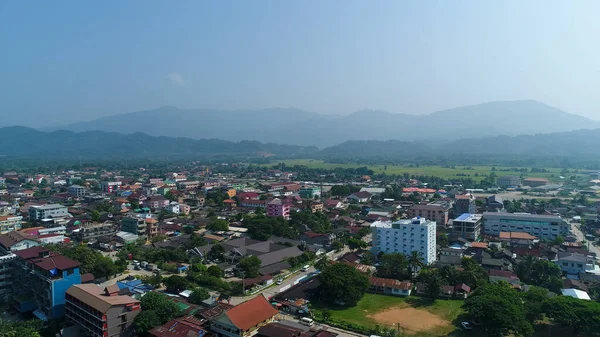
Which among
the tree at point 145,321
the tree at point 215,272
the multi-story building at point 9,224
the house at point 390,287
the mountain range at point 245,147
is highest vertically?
the mountain range at point 245,147

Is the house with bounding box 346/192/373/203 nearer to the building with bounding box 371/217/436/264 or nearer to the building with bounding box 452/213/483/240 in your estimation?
the building with bounding box 452/213/483/240

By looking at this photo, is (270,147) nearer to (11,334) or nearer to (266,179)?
(266,179)

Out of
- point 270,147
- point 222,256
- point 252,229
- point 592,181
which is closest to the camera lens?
point 222,256

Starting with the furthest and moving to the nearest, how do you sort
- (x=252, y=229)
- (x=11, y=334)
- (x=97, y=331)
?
(x=252, y=229) → (x=97, y=331) → (x=11, y=334)

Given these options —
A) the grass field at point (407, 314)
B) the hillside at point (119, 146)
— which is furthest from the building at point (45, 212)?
the hillside at point (119, 146)

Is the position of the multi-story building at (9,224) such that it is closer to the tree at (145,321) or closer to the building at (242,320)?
the tree at (145,321)

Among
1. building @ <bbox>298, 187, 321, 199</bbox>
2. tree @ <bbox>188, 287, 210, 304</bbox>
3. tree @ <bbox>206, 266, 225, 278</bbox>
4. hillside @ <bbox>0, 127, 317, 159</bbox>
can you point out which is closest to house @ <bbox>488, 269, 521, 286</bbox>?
tree @ <bbox>206, 266, 225, 278</bbox>

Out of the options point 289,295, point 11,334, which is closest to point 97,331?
point 11,334
